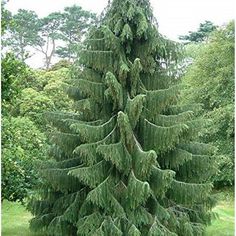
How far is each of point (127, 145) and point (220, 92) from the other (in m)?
10.6

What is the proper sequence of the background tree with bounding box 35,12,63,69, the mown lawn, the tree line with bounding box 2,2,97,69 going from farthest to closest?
the background tree with bounding box 35,12,63,69, the tree line with bounding box 2,2,97,69, the mown lawn

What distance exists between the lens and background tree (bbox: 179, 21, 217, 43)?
31.4m

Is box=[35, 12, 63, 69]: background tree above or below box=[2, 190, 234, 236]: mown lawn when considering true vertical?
above

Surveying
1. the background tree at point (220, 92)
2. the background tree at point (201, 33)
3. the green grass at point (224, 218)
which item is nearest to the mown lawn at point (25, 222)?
the green grass at point (224, 218)

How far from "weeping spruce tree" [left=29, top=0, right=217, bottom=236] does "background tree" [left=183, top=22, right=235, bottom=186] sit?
25.4ft

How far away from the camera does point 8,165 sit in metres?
7.89

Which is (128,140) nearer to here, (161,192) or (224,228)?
(161,192)

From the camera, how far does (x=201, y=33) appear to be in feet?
105

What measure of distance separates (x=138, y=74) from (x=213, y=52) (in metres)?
11.0

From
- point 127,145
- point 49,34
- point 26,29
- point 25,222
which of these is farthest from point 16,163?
point 49,34

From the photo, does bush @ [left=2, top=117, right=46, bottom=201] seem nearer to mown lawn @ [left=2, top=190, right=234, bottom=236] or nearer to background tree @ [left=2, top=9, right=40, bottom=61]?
mown lawn @ [left=2, top=190, right=234, bottom=236]

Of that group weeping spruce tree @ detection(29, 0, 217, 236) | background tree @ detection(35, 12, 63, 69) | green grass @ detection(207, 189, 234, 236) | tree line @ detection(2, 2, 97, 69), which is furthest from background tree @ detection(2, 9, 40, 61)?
weeping spruce tree @ detection(29, 0, 217, 236)

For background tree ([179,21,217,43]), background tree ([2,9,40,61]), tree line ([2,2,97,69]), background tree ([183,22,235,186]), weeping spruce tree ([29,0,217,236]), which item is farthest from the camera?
background tree ([179,21,217,43])

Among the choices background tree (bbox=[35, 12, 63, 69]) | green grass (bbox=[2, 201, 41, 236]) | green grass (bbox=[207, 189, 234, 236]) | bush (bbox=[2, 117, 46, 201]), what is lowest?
green grass (bbox=[207, 189, 234, 236])
